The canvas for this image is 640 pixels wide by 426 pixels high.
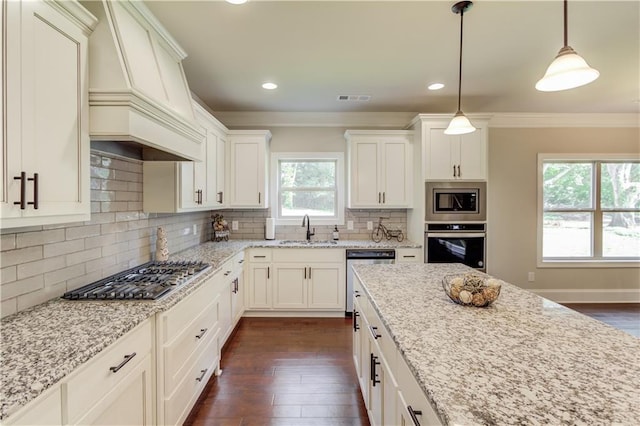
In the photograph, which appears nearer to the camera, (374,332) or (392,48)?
(374,332)

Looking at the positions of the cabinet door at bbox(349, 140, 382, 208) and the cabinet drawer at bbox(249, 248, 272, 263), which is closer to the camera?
the cabinet drawer at bbox(249, 248, 272, 263)

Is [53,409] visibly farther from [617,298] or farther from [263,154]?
[617,298]

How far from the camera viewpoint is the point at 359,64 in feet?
8.95

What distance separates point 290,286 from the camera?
12.3 feet

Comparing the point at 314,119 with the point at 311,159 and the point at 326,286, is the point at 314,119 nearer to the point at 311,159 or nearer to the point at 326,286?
the point at 311,159

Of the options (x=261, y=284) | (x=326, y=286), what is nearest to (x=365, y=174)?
(x=326, y=286)

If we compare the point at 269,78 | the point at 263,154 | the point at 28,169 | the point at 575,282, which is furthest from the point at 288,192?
the point at 575,282

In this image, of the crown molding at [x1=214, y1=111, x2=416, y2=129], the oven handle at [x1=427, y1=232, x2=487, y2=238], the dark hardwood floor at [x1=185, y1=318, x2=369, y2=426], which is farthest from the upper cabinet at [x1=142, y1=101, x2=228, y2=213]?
the oven handle at [x1=427, y1=232, x2=487, y2=238]

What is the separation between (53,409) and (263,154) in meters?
3.34

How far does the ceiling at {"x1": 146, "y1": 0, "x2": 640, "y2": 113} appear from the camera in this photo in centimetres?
199

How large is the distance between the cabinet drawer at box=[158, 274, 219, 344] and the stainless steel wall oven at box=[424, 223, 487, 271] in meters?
2.60

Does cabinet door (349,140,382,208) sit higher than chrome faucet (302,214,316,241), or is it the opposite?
cabinet door (349,140,382,208)

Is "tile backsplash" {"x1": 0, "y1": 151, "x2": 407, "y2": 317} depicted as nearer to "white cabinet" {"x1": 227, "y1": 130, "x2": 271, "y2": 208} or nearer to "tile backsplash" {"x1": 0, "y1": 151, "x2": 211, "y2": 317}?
"tile backsplash" {"x1": 0, "y1": 151, "x2": 211, "y2": 317}

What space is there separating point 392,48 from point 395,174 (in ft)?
5.92
